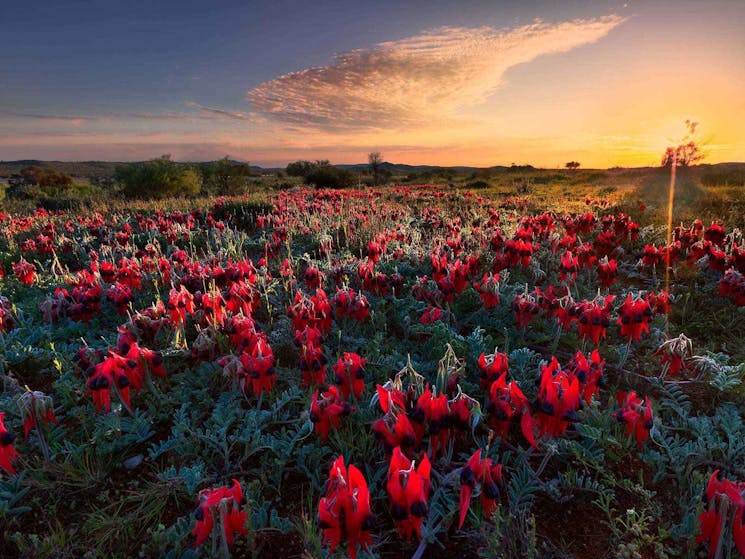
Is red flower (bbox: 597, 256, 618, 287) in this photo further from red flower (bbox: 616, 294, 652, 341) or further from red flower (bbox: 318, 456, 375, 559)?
red flower (bbox: 318, 456, 375, 559)

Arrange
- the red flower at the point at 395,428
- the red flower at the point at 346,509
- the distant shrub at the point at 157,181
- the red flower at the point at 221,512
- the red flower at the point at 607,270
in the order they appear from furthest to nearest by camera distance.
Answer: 1. the distant shrub at the point at 157,181
2. the red flower at the point at 607,270
3. the red flower at the point at 395,428
4. the red flower at the point at 221,512
5. the red flower at the point at 346,509

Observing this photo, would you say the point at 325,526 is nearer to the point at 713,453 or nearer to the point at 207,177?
the point at 713,453

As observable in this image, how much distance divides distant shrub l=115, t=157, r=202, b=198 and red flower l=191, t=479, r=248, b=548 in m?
19.2

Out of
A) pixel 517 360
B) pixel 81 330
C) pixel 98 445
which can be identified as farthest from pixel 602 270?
pixel 81 330

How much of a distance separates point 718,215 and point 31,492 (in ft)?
34.2

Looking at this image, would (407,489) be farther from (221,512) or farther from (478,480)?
(221,512)

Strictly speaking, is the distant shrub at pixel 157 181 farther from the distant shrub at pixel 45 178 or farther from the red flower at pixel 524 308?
the red flower at pixel 524 308

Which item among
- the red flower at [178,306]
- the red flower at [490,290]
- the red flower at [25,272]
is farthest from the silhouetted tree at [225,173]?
the red flower at [490,290]

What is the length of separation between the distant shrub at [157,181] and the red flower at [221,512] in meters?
19.2

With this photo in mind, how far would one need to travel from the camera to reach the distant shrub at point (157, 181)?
19.1 m

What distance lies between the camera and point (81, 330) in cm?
394

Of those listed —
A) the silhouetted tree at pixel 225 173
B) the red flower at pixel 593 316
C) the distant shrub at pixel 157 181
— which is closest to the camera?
the red flower at pixel 593 316

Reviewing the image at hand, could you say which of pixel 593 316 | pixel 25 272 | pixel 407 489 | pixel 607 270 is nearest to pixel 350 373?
pixel 407 489

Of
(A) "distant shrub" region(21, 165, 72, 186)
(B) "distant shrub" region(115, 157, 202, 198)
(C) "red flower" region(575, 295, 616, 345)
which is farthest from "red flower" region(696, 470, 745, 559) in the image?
(A) "distant shrub" region(21, 165, 72, 186)
